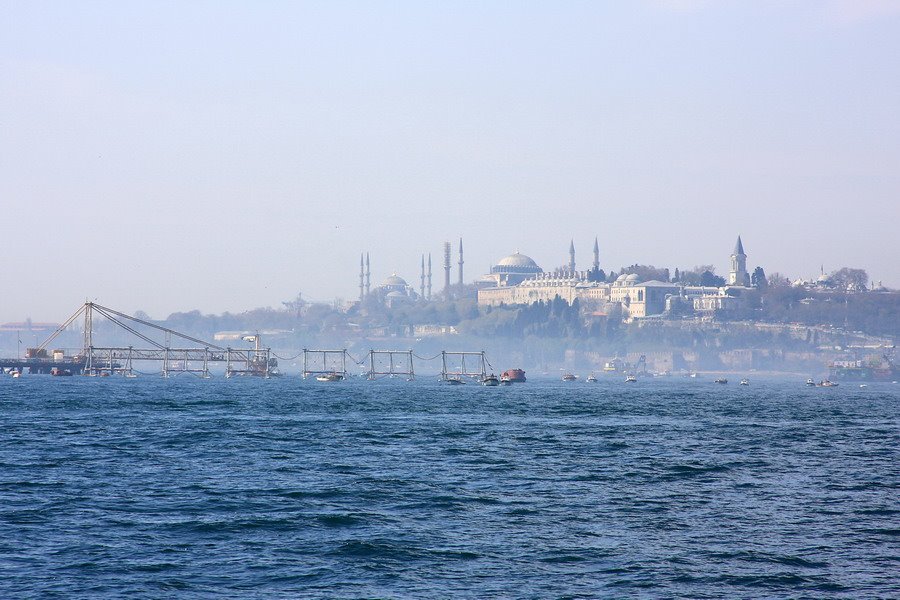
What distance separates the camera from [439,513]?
3481cm

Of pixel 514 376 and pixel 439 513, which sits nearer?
pixel 439 513

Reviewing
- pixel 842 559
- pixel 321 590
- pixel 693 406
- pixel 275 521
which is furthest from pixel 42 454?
pixel 693 406

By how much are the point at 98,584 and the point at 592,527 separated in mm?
13271

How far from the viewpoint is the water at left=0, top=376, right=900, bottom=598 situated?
85.5 feet

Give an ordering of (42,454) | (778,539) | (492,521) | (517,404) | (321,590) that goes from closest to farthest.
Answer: (321,590) → (778,539) → (492,521) → (42,454) → (517,404)

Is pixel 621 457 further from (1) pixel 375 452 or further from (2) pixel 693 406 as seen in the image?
(2) pixel 693 406

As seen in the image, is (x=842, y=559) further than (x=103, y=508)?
No

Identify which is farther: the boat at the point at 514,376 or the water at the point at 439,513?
the boat at the point at 514,376

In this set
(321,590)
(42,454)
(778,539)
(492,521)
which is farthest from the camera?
(42,454)

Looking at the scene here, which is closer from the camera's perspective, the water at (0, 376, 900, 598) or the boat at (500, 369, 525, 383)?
the water at (0, 376, 900, 598)

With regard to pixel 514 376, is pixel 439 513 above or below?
above

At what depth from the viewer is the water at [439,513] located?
26.1 metres

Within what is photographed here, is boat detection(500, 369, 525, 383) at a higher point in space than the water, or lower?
lower

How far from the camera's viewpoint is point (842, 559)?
95.1 ft
